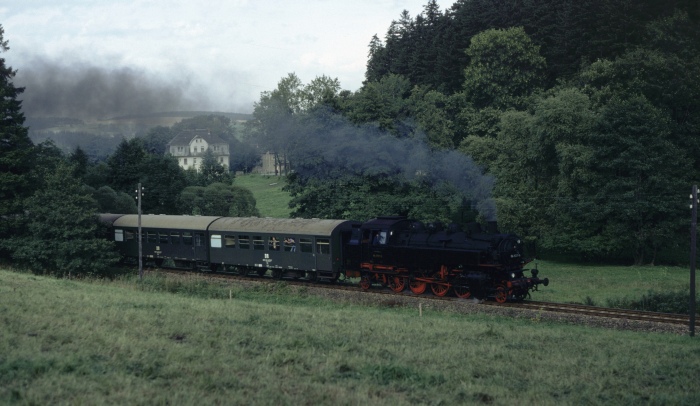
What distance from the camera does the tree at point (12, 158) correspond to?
43.6m

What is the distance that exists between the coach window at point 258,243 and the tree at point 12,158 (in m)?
17.9

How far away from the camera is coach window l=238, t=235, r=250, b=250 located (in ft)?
121

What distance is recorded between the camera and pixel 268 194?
316 ft

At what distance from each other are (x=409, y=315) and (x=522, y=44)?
5077 cm

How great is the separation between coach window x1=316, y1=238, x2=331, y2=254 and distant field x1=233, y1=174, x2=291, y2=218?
3985cm

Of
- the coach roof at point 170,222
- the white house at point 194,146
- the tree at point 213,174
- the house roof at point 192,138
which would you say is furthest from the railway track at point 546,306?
the house roof at point 192,138

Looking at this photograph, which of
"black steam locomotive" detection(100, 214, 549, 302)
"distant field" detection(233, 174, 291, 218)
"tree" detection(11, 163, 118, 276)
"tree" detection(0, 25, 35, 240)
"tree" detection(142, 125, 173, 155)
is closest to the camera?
"black steam locomotive" detection(100, 214, 549, 302)

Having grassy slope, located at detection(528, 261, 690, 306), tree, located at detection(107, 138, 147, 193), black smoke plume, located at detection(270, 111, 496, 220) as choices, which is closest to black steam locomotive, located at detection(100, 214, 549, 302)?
grassy slope, located at detection(528, 261, 690, 306)

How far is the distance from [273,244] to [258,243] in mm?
1069

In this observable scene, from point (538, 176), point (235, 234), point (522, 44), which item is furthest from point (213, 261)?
point (522, 44)

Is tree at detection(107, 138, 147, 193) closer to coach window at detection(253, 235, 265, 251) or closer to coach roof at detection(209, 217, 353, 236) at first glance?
coach roof at detection(209, 217, 353, 236)

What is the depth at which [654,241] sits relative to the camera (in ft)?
153

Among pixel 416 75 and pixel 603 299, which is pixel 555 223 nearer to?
pixel 603 299

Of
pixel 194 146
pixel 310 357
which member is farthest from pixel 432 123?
pixel 194 146
